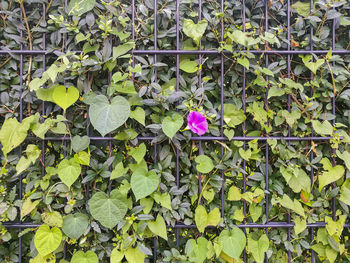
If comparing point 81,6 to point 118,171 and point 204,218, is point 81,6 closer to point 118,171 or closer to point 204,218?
point 118,171

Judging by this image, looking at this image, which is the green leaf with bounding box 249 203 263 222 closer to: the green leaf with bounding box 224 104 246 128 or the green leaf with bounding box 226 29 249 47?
the green leaf with bounding box 224 104 246 128

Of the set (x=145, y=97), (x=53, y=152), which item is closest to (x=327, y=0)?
(x=145, y=97)

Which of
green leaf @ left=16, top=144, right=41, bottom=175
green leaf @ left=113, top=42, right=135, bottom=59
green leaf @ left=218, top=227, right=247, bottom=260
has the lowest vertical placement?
green leaf @ left=218, top=227, right=247, bottom=260

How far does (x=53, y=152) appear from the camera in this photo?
1.97 m

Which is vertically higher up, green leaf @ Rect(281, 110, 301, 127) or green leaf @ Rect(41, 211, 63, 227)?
green leaf @ Rect(281, 110, 301, 127)

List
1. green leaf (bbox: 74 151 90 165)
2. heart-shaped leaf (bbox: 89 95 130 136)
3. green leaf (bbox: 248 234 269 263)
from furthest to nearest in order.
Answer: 1. green leaf (bbox: 248 234 269 263)
2. green leaf (bbox: 74 151 90 165)
3. heart-shaped leaf (bbox: 89 95 130 136)

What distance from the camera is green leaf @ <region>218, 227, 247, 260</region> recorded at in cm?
186

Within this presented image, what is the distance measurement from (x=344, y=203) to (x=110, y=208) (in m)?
1.57

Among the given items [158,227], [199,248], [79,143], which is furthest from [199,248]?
[79,143]

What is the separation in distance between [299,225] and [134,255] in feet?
3.63

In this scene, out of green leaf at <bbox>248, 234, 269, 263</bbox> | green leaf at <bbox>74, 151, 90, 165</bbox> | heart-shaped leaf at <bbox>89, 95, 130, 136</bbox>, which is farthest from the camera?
green leaf at <bbox>248, 234, 269, 263</bbox>

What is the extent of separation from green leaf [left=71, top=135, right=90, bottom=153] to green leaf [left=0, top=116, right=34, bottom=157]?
1.03 ft

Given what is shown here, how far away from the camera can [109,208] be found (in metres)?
1.82

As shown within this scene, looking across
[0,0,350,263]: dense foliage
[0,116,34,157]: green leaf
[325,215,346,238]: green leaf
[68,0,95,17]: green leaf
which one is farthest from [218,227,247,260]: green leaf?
[68,0,95,17]: green leaf
